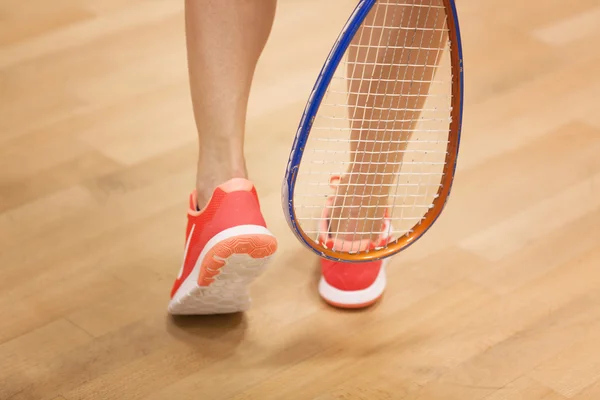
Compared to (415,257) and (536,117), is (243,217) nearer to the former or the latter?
(415,257)

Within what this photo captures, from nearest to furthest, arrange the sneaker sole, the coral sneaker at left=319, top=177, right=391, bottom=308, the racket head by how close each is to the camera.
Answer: the racket head, the sneaker sole, the coral sneaker at left=319, top=177, right=391, bottom=308

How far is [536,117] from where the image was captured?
1827 millimetres

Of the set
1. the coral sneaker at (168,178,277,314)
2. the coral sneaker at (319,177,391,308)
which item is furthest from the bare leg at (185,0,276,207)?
the coral sneaker at (319,177,391,308)

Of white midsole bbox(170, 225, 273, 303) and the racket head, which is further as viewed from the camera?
white midsole bbox(170, 225, 273, 303)

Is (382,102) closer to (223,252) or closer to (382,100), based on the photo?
(382,100)

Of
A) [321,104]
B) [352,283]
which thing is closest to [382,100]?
[321,104]

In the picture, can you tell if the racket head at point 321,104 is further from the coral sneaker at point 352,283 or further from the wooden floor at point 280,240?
the wooden floor at point 280,240

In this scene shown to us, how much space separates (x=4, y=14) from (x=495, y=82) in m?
1.10

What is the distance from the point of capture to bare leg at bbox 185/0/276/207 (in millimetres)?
1162

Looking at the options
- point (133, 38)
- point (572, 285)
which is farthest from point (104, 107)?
point (572, 285)

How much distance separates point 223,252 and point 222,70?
227mm

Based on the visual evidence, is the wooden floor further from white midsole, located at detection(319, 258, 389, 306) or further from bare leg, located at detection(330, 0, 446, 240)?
bare leg, located at detection(330, 0, 446, 240)

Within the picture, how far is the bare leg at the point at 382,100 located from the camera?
1184 mm

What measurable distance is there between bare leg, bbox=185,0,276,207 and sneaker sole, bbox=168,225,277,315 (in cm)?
12
